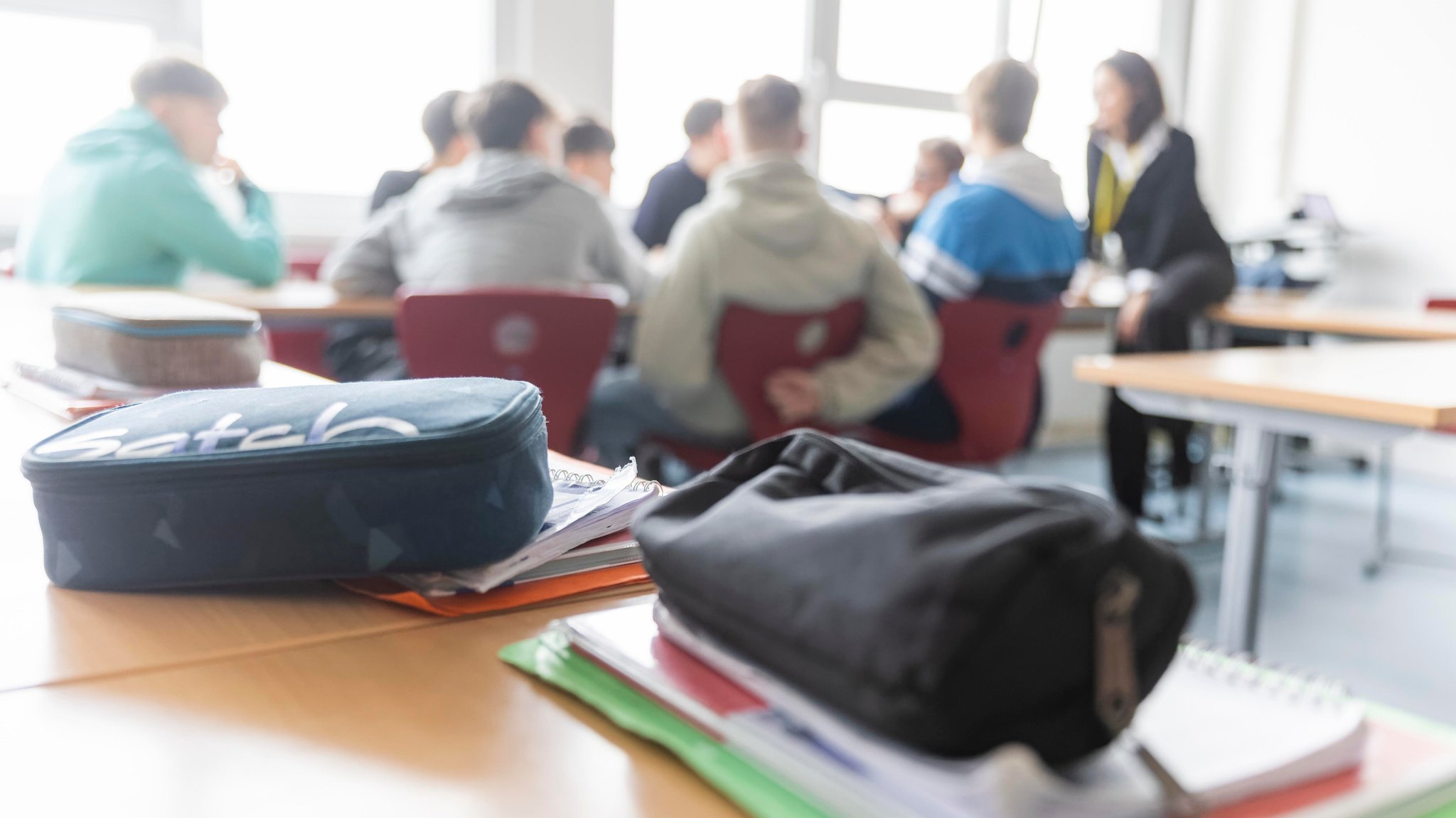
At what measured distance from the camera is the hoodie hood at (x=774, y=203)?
→ 8.34 feet

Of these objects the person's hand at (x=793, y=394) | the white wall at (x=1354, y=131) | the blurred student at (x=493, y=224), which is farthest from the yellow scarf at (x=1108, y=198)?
the blurred student at (x=493, y=224)

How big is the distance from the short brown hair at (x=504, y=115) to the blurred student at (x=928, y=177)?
6.24 feet

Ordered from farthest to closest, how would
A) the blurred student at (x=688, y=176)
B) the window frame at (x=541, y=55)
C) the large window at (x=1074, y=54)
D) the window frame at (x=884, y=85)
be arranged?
the large window at (x=1074, y=54), the window frame at (x=884, y=85), the blurred student at (x=688, y=176), the window frame at (x=541, y=55)

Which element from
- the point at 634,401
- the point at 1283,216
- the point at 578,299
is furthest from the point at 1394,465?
the point at 578,299

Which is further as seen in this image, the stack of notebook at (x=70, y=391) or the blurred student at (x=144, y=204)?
the blurred student at (x=144, y=204)

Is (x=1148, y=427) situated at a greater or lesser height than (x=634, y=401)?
lesser

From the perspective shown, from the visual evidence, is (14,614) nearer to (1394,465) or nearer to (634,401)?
(634,401)

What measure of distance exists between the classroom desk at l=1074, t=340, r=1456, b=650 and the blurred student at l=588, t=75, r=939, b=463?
61cm

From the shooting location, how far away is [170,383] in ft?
4.02

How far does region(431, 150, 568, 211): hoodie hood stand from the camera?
8.68ft

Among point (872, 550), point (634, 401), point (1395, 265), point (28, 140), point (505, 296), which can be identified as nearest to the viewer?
point (872, 550)

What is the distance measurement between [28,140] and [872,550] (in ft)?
13.7

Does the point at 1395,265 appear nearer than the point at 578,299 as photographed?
No

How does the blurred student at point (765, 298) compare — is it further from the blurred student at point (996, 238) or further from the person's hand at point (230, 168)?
the person's hand at point (230, 168)
